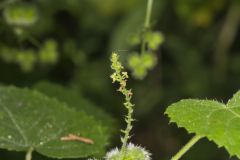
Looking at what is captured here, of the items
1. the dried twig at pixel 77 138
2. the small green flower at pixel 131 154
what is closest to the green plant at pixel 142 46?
the dried twig at pixel 77 138

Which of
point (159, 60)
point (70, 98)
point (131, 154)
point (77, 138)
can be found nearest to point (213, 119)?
point (131, 154)

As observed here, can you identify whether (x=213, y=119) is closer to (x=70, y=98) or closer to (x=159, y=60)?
(x=70, y=98)

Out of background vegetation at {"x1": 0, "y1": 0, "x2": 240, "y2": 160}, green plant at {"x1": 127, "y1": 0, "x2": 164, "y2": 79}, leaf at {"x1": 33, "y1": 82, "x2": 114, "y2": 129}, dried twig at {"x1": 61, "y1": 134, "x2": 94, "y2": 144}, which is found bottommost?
dried twig at {"x1": 61, "y1": 134, "x2": 94, "y2": 144}

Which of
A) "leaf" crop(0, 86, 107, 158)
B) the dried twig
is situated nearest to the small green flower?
"leaf" crop(0, 86, 107, 158)

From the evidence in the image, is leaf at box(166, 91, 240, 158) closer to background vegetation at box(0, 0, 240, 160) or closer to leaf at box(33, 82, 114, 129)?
leaf at box(33, 82, 114, 129)

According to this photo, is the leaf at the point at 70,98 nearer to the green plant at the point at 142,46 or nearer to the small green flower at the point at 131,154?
the green plant at the point at 142,46

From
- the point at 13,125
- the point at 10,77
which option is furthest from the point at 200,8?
the point at 13,125

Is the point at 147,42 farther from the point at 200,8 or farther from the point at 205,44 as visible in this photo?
the point at 205,44
